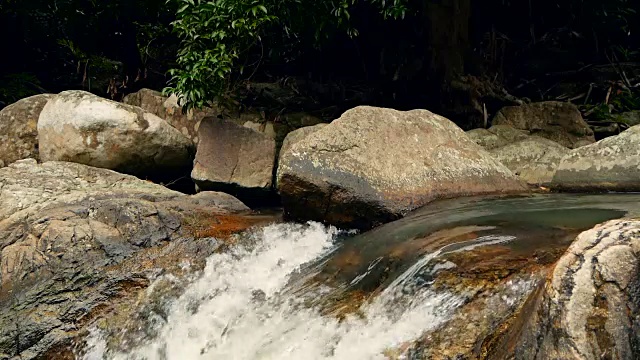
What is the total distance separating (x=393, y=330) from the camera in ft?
9.70

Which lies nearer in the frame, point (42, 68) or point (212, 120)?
point (212, 120)

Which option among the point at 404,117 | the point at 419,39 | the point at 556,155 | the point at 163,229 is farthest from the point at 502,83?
the point at 163,229

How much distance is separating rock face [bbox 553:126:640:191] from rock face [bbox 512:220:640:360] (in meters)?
3.15

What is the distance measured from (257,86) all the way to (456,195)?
4479 millimetres

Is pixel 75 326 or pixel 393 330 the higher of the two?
pixel 393 330

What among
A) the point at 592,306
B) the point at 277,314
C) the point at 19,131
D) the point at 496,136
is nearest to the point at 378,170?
the point at 277,314

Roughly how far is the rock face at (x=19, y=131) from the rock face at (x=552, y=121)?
522cm

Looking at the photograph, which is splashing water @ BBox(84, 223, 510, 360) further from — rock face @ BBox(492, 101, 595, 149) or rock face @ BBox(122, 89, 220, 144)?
rock face @ BBox(492, 101, 595, 149)

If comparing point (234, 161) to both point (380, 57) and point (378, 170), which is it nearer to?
point (378, 170)

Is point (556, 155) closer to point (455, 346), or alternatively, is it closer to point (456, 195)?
point (456, 195)

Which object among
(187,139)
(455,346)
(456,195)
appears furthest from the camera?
(187,139)

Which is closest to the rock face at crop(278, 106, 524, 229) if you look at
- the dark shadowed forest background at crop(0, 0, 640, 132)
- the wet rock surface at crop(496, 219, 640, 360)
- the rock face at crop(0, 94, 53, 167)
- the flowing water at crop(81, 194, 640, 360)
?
the flowing water at crop(81, 194, 640, 360)

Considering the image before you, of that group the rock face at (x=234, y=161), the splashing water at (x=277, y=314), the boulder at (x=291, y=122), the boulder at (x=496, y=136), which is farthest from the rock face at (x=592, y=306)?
the boulder at (x=291, y=122)

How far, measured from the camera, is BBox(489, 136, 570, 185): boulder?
5926mm
